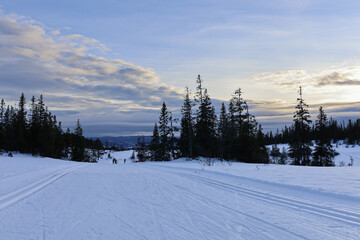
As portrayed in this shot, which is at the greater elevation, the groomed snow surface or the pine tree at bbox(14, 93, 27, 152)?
the pine tree at bbox(14, 93, 27, 152)

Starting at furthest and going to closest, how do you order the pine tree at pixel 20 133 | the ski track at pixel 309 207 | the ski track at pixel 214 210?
1. the pine tree at pixel 20 133
2. the ski track at pixel 309 207
3. the ski track at pixel 214 210

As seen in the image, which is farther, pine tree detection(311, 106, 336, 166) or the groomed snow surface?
pine tree detection(311, 106, 336, 166)

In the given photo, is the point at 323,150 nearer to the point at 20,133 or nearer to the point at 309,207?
the point at 309,207

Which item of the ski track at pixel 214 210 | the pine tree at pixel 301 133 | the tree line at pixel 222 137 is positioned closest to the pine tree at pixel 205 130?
the tree line at pixel 222 137

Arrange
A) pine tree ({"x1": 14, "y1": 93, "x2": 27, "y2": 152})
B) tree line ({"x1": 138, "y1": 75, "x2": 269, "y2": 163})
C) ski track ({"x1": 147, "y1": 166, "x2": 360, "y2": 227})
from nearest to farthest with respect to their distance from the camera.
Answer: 1. ski track ({"x1": 147, "y1": 166, "x2": 360, "y2": 227})
2. tree line ({"x1": 138, "y1": 75, "x2": 269, "y2": 163})
3. pine tree ({"x1": 14, "y1": 93, "x2": 27, "y2": 152})

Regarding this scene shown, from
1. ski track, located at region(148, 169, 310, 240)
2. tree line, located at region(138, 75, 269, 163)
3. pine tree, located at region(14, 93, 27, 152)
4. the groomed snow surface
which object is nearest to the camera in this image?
ski track, located at region(148, 169, 310, 240)

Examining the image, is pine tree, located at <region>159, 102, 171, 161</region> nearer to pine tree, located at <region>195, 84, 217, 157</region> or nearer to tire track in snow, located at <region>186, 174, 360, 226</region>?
pine tree, located at <region>195, 84, 217, 157</region>

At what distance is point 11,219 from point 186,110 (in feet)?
144

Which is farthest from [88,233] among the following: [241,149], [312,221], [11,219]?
[241,149]

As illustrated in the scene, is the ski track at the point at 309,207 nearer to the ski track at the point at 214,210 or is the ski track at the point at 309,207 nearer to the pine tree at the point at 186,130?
the ski track at the point at 214,210

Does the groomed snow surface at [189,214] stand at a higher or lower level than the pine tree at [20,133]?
lower

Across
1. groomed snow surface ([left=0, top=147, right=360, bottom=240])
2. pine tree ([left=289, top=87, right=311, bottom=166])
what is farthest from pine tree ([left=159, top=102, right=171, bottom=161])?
groomed snow surface ([left=0, top=147, right=360, bottom=240])

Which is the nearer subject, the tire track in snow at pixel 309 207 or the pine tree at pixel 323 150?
the tire track in snow at pixel 309 207

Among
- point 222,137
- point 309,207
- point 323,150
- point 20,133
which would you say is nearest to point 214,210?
point 309,207
